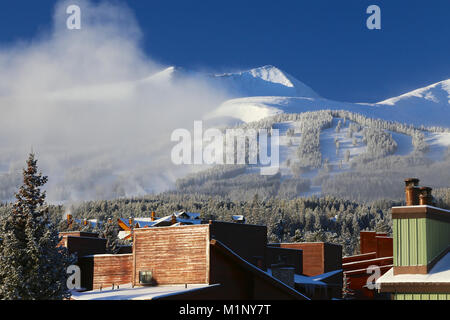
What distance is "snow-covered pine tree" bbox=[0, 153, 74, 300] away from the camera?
37812mm

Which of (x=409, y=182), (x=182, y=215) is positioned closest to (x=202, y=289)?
(x=409, y=182)

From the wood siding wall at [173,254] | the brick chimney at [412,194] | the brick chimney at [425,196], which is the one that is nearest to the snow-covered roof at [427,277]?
the brick chimney at [425,196]

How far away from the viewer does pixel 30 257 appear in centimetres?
3850

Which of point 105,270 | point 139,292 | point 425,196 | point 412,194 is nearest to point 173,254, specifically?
point 139,292

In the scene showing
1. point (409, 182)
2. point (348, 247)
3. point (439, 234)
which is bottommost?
point (348, 247)

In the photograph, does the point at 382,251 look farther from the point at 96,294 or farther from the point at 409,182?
the point at 409,182

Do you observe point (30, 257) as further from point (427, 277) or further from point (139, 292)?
point (427, 277)

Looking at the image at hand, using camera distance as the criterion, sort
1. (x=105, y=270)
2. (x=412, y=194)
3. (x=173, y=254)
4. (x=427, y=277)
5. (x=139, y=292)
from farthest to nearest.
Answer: (x=105, y=270) < (x=173, y=254) < (x=139, y=292) < (x=412, y=194) < (x=427, y=277)

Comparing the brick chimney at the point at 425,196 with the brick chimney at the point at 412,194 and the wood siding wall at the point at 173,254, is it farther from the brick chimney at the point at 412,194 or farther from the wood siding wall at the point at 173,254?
the wood siding wall at the point at 173,254

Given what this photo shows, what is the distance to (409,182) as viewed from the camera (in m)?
26.2

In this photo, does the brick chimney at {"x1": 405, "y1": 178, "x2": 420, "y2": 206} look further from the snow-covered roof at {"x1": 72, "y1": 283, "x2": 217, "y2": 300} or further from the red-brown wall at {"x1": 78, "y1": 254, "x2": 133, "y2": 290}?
the red-brown wall at {"x1": 78, "y1": 254, "x2": 133, "y2": 290}

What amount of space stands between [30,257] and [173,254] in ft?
33.2

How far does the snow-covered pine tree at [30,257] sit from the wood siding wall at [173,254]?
7.58 m
